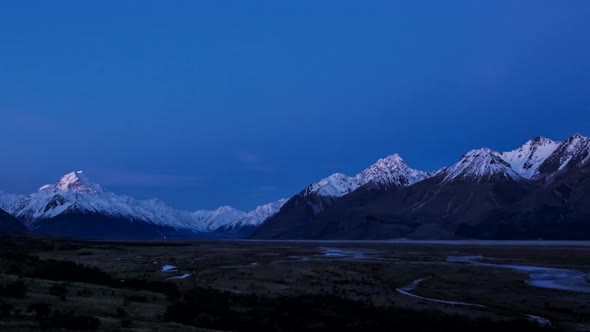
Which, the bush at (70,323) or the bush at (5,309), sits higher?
the bush at (5,309)

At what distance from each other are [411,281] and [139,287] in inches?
1085

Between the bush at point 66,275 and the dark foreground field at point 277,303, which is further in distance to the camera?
the bush at point 66,275

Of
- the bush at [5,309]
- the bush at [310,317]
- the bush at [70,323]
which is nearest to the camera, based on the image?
the bush at [70,323]

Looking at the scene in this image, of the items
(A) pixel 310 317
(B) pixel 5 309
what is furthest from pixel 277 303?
(B) pixel 5 309

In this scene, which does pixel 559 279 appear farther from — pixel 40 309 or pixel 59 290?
pixel 40 309

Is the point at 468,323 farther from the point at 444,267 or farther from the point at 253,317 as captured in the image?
the point at 444,267

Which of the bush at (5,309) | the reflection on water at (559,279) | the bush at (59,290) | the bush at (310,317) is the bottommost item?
the bush at (310,317)

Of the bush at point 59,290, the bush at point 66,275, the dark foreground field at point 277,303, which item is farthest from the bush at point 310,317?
the bush at point 66,275

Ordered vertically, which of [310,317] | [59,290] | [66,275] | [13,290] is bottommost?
[310,317]

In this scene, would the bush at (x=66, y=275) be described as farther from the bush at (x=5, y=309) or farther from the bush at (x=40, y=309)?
the bush at (x=5, y=309)

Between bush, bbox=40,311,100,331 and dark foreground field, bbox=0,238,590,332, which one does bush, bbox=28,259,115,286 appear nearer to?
dark foreground field, bbox=0,238,590,332

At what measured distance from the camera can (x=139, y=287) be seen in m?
40.6

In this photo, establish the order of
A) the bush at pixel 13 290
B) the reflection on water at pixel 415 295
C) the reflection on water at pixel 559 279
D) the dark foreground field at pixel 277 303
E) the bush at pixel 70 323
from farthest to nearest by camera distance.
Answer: the reflection on water at pixel 559 279, the reflection on water at pixel 415 295, the bush at pixel 13 290, the dark foreground field at pixel 277 303, the bush at pixel 70 323

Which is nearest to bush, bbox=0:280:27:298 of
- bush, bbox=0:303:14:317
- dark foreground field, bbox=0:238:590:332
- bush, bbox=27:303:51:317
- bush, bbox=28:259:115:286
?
dark foreground field, bbox=0:238:590:332
